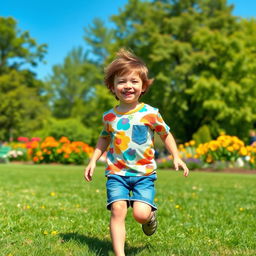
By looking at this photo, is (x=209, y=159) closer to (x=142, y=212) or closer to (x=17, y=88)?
(x=142, y=212)

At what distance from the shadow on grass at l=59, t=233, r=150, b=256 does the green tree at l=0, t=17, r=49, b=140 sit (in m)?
40.0

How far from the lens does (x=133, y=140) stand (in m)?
3.29

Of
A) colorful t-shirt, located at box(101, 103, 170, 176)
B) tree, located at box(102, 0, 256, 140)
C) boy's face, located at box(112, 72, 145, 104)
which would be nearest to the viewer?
colorful t-shirt, located at box(101, 103, 170, 176)

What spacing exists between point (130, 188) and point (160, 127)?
0.59 metres

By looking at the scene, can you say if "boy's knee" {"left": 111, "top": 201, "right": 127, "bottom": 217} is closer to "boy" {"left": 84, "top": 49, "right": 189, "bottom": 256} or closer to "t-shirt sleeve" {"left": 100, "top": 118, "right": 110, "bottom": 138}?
"boy" {"left": 84, "top": 49, "right": 189, "bottom": 256}

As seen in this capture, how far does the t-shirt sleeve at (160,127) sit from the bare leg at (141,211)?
651 millimetres

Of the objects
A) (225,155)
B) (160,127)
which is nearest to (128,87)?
(160,127)

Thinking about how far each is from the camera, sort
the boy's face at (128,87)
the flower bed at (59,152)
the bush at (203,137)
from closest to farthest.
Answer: the boy's face at (128,87) → the flower bed at (59,152) → the bush at (203,137)

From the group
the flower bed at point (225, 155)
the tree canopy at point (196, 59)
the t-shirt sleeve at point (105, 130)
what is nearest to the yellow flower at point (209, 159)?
the flower bed at point (225, 155)

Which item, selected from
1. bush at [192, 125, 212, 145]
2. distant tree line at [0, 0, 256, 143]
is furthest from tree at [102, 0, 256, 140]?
bush at [192, 125, 212, 145]

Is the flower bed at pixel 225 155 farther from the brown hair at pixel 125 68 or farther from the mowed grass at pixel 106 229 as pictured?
the brown hair at pixel 125 68

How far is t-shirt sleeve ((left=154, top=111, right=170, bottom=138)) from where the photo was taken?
133 inches

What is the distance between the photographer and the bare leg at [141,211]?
312 centimetres

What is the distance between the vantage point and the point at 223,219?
A: 16.6ft
